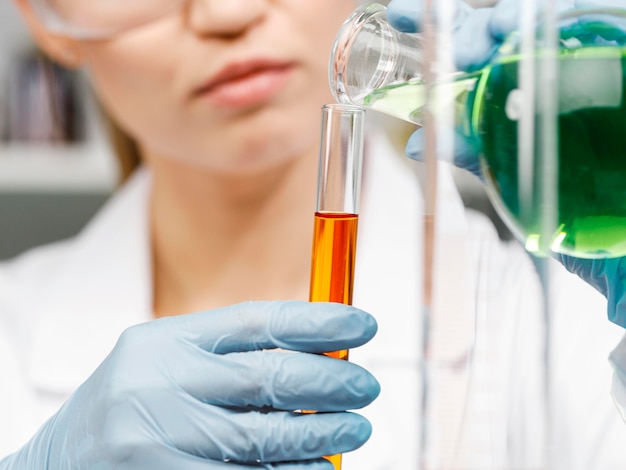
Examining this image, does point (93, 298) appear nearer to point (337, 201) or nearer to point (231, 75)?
point (231, 75)

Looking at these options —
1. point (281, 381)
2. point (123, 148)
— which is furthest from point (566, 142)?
point (123, 148)

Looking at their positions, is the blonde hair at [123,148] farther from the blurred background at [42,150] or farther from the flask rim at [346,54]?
the flask rim at [346,54]

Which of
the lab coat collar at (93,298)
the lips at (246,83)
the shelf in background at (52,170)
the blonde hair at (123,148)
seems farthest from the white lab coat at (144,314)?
the shelf in background at (52,170)

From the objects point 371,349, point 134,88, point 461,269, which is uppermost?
point 134,88

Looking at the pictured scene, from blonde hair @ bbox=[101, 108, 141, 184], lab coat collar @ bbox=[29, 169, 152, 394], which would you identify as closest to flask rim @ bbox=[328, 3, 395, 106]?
lab coat collar @ bbox=[29, 169, 152, 394]

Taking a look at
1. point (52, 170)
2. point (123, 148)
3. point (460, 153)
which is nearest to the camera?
point (460, 153)

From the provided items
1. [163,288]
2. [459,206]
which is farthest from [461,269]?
[163,288]

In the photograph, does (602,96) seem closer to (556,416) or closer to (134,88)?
(556,416)

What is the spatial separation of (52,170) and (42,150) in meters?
0.07

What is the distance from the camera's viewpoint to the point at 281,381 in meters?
0.47

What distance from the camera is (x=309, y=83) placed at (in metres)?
0.81

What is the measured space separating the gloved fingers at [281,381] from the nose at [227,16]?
0.39 metres

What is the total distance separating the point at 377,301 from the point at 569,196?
58 cm

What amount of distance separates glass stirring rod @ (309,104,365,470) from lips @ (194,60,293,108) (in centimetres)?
37
